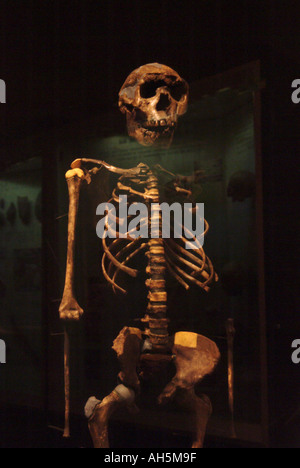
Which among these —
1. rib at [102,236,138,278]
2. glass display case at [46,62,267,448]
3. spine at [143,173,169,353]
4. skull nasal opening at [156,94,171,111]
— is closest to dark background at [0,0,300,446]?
glass display case at [46,62,267,448]

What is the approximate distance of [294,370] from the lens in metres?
2.38

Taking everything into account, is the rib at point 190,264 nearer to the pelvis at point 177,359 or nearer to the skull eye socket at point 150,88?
the pelvis at point 177,359

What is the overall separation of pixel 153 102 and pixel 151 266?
2.79 ft

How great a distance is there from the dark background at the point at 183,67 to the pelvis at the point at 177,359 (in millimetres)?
375

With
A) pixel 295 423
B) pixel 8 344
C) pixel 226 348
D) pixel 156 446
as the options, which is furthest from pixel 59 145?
pixel 295 423

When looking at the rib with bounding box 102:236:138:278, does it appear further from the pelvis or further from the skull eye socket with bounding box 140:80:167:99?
the skull eye socket with bounding box 140:80:167:99

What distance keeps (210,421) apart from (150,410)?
0.33 m

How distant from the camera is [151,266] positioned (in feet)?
7.91

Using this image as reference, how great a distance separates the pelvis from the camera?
225cm

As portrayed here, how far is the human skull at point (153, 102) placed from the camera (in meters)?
2.39

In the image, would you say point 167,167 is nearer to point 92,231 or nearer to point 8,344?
point 92,231

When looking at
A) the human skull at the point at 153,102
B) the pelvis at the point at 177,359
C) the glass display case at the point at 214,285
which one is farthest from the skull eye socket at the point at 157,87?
the pelvis at the point at 177,359

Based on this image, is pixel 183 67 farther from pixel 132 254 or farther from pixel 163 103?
pixel 132 254

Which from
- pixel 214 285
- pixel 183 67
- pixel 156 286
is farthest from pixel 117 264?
pixel 183 67
